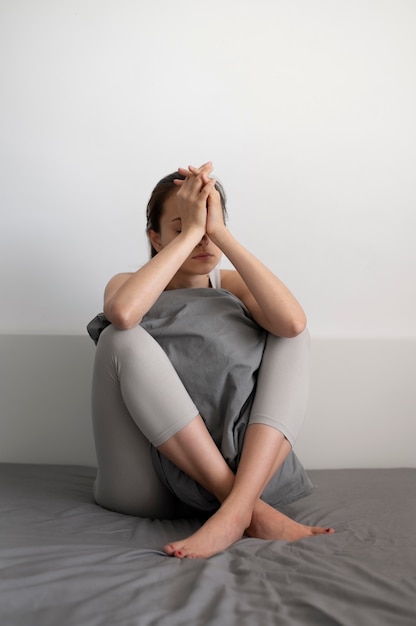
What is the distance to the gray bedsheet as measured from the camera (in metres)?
0.89

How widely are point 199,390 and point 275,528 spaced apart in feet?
1.01

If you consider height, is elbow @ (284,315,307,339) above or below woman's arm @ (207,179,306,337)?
below

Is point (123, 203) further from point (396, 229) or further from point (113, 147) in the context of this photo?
point (396, 229)

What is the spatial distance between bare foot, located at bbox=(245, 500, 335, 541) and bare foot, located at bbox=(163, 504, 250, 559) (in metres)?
0.04

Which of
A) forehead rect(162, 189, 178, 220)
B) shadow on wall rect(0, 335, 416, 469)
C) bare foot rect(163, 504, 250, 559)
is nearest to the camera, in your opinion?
bare foot rect(163, 504, 250, 559)

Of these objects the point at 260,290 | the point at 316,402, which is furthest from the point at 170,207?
the point at 316,402

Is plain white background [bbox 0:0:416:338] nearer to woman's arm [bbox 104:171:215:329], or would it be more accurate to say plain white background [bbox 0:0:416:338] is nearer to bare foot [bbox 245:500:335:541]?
woman's arm [bbox 104:171:215:329]

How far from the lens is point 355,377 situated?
2.18 metres

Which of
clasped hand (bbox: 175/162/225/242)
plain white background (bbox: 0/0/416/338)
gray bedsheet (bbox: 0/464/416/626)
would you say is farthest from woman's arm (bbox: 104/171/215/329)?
plain white background (bbox: 0/0/416/338)

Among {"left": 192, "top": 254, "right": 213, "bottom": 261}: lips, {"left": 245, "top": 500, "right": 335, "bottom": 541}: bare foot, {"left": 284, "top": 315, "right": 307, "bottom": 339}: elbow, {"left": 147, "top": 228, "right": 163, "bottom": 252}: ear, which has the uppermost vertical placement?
{"left": 147, "top": 228, "right": 163, "bottom": 252}: ear

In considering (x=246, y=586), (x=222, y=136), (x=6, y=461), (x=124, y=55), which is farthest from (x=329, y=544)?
(x=124, y=55)

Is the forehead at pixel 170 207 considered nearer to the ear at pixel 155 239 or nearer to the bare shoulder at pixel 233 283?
the ear at pixel 155 239

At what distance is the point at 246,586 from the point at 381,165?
159 centimetres

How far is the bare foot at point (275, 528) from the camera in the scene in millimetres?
1326
